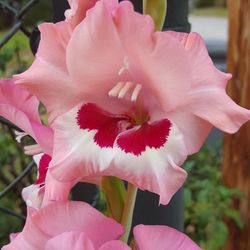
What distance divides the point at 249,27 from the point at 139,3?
1510 millimetres

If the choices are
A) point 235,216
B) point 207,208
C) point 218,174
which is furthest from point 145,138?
point 218,174

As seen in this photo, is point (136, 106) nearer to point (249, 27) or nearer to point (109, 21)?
point (109, 21)

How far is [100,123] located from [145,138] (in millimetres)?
56

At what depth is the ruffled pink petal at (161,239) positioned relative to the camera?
74 centimetres

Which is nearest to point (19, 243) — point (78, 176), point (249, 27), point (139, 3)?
point (78, 176)

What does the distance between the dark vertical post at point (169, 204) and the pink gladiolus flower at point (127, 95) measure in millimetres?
458

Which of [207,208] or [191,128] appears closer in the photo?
[191,128]

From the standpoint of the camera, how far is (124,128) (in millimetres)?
743

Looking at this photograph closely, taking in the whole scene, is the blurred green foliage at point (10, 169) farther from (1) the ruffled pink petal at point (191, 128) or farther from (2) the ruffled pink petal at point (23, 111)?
(1) the ruffled pink petal at point (191, 128)

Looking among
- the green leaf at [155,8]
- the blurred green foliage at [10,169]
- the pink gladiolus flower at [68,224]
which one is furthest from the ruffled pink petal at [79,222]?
the blurred green foliage at [10,169]

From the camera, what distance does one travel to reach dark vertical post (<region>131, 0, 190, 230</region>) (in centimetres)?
117

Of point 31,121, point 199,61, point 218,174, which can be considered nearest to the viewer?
point 199,61

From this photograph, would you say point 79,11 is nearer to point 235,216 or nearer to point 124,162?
point 124,162

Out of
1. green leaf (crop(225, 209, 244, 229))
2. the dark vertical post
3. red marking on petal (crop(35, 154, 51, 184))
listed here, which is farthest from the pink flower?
green leaf (crop(225, 209, 244, 229))
